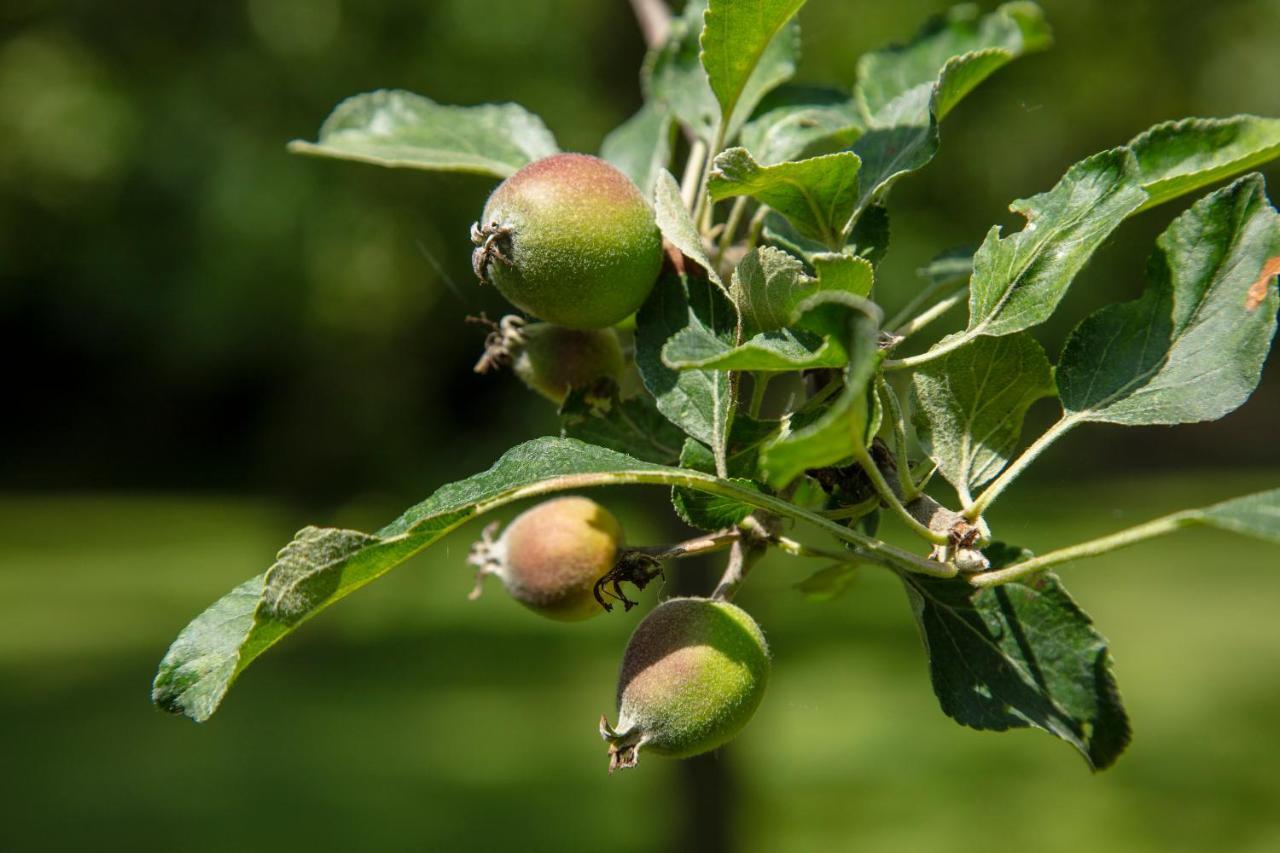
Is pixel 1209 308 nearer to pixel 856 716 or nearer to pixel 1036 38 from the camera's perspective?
pixel 1036 38

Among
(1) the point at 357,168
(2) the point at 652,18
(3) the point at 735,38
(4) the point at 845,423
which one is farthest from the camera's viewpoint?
(1) the point at 357,168

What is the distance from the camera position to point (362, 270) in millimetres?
9188

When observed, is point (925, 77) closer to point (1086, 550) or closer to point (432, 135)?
point (432, 135)

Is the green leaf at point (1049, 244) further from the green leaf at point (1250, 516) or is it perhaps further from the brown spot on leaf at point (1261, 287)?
the green leaf at point (1250, 516)

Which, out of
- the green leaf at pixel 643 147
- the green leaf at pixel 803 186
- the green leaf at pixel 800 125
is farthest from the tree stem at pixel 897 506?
the green leaf at pixel 643 147

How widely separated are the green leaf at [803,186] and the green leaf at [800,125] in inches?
8.6

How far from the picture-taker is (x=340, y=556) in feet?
2.84

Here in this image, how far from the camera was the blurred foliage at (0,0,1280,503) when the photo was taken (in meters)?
6.41

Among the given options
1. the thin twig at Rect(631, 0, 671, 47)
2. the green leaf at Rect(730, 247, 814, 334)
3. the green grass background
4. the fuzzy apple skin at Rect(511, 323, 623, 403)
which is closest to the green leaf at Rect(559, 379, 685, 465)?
the fuzzy apple skin at Rect(511, 323, 623, 403)

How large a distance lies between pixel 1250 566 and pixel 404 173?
11.3 metres

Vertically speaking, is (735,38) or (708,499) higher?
(735,38)

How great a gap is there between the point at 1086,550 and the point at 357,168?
6499 millimetres

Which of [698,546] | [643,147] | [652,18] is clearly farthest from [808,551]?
[652,18]

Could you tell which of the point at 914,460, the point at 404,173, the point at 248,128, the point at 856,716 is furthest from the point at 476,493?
the point at 856,716
